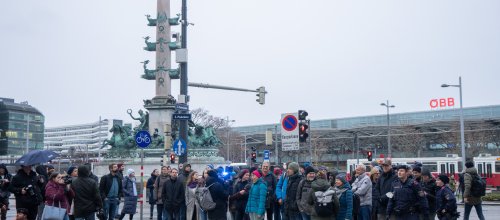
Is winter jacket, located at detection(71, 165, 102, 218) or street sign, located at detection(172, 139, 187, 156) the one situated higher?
street sign, located at detection(172, 139, 187, 156)

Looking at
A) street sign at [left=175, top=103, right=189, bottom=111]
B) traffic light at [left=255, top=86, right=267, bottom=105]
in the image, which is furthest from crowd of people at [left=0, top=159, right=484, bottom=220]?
traffic light at [left=255, top=86, right=267, bottom=105]

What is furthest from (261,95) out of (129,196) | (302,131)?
(129,196)

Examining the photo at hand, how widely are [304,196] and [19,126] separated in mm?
115364

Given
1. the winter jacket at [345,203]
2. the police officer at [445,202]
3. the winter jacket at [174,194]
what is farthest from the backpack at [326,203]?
the winter jacket at [174,194]

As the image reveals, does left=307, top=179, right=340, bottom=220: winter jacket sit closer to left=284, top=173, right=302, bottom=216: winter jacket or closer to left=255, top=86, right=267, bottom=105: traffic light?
left=284, top=173, right=302, bottom=216: winter jacket

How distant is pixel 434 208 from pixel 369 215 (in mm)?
1818

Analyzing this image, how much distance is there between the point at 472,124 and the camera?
70.1 m

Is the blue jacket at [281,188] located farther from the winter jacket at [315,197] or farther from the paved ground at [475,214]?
the paved ground at [475,214]

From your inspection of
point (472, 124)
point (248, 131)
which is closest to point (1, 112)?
point (248, 131)

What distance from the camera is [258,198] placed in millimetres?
14758

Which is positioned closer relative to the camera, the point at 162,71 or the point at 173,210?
the point at 173,210

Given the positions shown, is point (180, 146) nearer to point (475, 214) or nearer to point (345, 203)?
point (345, 203)

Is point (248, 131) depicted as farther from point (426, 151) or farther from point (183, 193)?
point (183, 193)

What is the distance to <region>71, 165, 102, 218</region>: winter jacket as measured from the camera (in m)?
12.9
